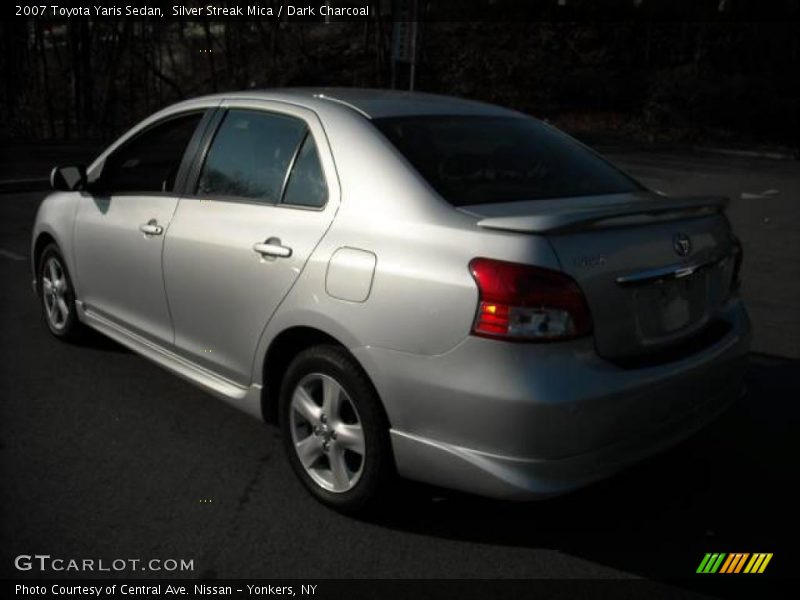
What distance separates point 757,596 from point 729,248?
4.45 ft

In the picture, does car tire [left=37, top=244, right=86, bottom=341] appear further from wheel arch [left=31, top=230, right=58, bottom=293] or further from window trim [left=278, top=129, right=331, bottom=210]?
window trim [left=278, top=129, right=331, bottom=210]

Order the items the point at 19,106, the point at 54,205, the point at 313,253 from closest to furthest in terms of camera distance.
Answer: the point at 313,253
the point at 54,205
the point at 19,106

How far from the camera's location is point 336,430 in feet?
10.1

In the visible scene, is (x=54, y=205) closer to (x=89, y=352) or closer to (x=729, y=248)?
(x=89, y=352)

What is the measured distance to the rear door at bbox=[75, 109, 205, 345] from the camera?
397 centimetres

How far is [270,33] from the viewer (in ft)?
105

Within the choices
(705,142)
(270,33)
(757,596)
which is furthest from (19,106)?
(757,596)

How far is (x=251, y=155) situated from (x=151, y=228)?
0.70m

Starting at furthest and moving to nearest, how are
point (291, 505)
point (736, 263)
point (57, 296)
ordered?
point (57, 296)
point (736, 263)
point (291, 505)

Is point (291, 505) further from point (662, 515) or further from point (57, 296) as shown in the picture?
point (57, 296)

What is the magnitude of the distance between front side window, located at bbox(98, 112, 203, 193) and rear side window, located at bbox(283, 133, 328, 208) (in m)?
0.91

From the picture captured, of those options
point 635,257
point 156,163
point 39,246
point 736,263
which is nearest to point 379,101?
point 635,257

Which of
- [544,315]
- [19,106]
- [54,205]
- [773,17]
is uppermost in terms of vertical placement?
[773,17]

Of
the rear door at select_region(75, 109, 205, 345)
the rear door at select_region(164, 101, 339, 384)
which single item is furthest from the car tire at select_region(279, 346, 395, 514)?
the rear door at select_region(75, 109, 205, 345)
